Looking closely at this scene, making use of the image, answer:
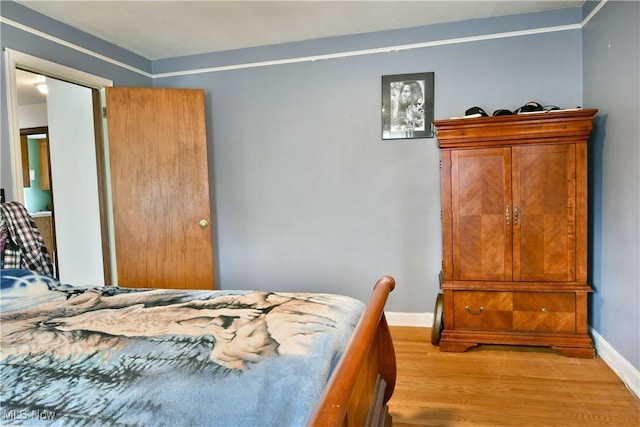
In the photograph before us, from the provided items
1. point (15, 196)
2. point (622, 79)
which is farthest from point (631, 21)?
point (15, 196)

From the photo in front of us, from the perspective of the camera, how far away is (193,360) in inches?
38.9

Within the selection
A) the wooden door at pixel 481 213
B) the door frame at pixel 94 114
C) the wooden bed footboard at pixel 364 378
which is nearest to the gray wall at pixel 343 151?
the wooden door at pixel 481 213

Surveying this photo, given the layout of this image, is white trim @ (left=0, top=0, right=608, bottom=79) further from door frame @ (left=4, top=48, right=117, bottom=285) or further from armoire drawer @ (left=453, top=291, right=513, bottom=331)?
armoire drawer @ (left=453, top=291, right=513, bottom=331)

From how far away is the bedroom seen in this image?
2.51 metres

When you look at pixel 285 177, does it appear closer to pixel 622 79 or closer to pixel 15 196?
pixel 15 196

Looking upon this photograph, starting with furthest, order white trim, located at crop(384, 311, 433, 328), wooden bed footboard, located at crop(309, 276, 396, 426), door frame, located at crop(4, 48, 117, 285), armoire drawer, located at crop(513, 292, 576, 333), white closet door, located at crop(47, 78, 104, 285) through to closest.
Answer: white closet door, located at crop(47, 78, 104, 285) < white trim, located at crop(384, 311, 433, 328) < armoire drawer, located at crop(513, 292, 576, 333) < door frame, located at crop(4, 48, 117, 285) < wooden bed footboard, located at crop(309, 276, 396, 426)

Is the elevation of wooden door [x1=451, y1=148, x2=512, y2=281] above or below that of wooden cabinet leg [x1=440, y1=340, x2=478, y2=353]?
above

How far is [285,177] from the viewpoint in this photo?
334 cm

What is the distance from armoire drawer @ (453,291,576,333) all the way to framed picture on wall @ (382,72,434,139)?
129cm

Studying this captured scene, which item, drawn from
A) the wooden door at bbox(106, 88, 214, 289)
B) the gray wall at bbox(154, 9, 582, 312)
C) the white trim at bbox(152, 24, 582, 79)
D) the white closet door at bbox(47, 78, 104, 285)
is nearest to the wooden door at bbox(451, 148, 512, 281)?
the gray wall at bbox(154, 9, 582, 312)

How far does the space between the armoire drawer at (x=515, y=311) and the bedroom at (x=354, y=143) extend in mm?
253

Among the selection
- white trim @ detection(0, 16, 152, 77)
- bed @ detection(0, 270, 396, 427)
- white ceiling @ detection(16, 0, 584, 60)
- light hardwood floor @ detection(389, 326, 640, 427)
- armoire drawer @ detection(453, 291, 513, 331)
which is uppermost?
white ceiling @ detection(16, 0, 584, 60)

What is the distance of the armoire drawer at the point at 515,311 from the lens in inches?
98.7

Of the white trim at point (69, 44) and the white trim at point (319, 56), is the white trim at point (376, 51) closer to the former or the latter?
the white trim at point (319, 56)
